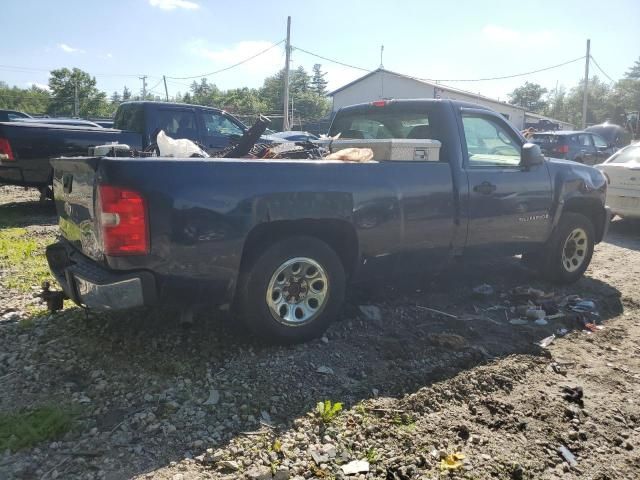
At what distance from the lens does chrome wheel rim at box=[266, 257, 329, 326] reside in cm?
354

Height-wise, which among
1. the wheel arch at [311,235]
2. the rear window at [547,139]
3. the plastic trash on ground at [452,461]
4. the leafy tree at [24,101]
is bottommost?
the plastic trash on ground at [452,461]

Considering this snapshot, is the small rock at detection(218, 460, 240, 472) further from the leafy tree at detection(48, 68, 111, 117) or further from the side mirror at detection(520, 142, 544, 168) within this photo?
the leafy tree at detection(48, 68, 111, 117)

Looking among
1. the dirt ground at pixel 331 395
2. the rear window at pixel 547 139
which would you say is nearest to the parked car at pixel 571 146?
the rear window at pixel 547 139

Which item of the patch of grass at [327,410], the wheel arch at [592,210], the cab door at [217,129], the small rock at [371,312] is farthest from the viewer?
the cab door at [217,129]

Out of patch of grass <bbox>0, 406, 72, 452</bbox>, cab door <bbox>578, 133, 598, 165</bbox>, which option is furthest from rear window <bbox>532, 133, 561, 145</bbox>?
patch of grass <bbox>0, 406, 72, 452</bbox>

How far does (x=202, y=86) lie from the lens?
78.0m

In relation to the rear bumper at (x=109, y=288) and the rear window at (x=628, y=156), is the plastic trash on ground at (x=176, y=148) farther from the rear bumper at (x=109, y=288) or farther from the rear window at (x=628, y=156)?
the rear window at (x=628, y=156)

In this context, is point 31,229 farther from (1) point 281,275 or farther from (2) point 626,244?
(2) point 626,244

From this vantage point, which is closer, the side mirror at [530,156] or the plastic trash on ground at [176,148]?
the plastic trash on ground at [176,148]

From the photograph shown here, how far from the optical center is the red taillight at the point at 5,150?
7680mm

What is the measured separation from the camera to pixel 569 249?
5.61 m

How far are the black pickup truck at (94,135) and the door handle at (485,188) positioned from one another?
4.95 metres

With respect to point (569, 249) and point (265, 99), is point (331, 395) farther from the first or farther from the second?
point (265, 99)

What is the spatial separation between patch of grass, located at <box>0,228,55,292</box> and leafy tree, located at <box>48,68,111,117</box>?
5929cm
